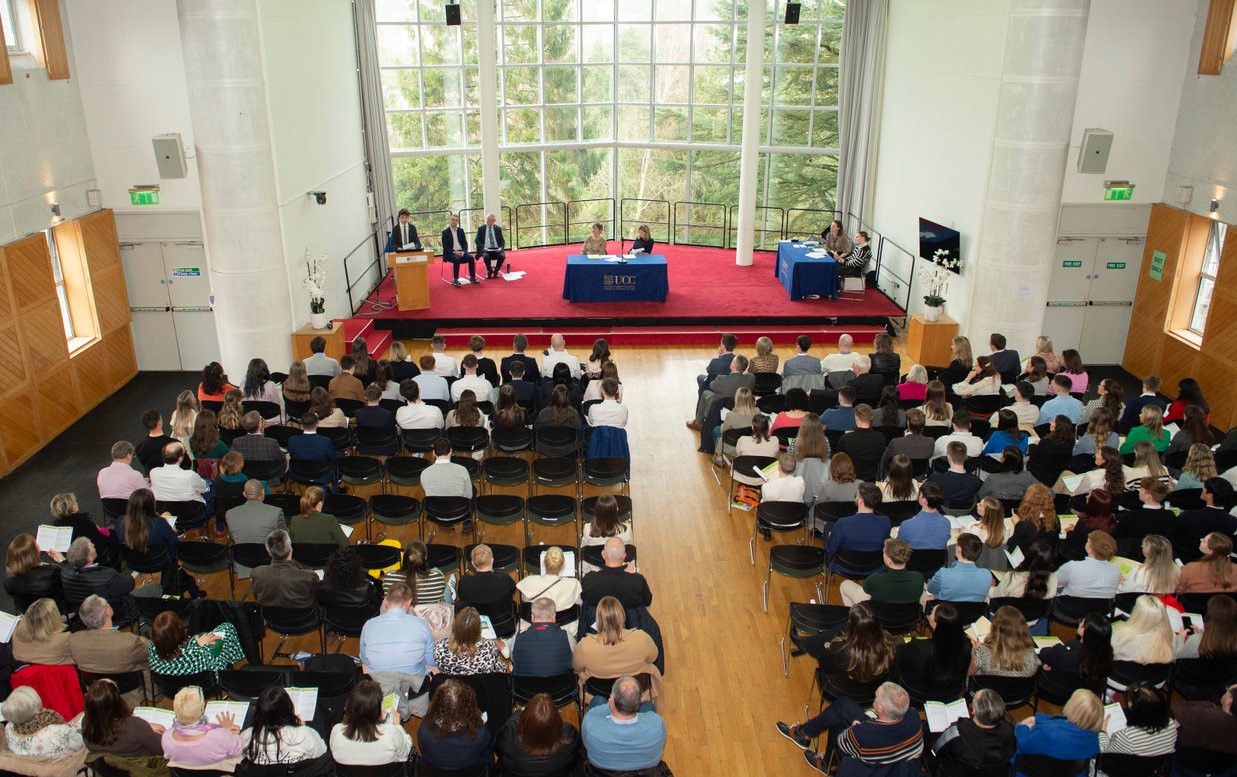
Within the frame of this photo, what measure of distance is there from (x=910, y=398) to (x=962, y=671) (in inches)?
202

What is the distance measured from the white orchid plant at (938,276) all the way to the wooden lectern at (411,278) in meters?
8.22

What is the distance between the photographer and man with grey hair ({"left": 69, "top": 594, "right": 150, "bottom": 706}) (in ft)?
22.0

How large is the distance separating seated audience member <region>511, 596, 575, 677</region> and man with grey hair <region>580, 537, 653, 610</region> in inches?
24.8

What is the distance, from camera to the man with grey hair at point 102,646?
6703 millimetres

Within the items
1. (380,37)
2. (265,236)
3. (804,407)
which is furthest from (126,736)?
(380,37)

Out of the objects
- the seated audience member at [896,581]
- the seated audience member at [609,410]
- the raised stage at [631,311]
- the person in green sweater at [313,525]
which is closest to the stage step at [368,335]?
the raised stage at [631,311]

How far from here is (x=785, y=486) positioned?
352 inches

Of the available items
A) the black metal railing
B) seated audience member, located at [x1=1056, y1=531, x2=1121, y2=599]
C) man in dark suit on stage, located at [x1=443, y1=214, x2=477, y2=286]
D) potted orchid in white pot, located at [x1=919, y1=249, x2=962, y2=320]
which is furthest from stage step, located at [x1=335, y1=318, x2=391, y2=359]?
seated audience member, located at [x1=1056, y1=531, x2=1121, y2=599]

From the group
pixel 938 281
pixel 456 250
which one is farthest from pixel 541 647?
pixel 456 250

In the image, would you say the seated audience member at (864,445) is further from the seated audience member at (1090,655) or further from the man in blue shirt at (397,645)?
the man in blue shirt at (397,645)

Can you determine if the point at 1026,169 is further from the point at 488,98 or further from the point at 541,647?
the point at 541,647

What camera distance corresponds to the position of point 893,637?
24.0 ft

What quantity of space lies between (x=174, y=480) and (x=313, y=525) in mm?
1773

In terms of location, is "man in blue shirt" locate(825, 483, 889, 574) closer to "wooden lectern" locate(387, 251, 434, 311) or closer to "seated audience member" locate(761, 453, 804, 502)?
"seated audience member" locate(761, 453, 804, 502)
